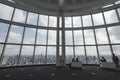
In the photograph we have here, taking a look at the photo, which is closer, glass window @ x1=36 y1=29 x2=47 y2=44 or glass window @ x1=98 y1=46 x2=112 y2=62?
glass window @ x1=98 y1=46 x2=112 y2=62

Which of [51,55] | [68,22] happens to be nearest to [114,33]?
[68,22]

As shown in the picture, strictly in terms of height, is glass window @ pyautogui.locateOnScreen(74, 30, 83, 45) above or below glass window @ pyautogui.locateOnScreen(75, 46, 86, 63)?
above

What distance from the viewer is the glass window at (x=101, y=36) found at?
8266mm

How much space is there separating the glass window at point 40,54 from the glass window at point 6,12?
4072mm

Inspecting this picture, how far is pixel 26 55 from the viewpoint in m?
8.45

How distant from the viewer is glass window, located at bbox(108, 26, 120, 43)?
302 inches

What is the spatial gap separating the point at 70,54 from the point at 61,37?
7.45 feet

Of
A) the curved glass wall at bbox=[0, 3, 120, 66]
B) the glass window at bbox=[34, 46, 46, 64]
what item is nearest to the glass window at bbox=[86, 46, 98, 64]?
the curved glass wall at bbox=[0, 3, 120, 66]

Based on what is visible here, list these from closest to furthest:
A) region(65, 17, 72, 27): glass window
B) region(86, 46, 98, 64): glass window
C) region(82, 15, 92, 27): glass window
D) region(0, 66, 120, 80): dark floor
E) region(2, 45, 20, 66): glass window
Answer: region(0, 66, 120, 80): dark floor → region(2, 45, 20, 66): glass window → region(86, 46, 98, 64): glass window → region(82, 15, 92, 27): glass window → region(65, 17, 72, 27): glass window

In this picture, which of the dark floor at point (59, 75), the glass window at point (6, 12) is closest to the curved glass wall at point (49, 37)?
the glass window at point (6, 12)

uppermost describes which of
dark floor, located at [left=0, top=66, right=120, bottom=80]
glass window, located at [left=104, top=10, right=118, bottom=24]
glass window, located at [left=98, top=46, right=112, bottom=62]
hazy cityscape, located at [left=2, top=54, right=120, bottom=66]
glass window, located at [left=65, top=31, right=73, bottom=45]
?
glass window, located at [left=104, top=10, right=118, bottom=24]

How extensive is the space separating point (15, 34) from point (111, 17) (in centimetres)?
970

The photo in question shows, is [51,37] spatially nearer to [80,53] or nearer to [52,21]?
[52,21]

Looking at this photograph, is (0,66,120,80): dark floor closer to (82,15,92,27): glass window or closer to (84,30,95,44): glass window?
(84,30,95,44): glass window
